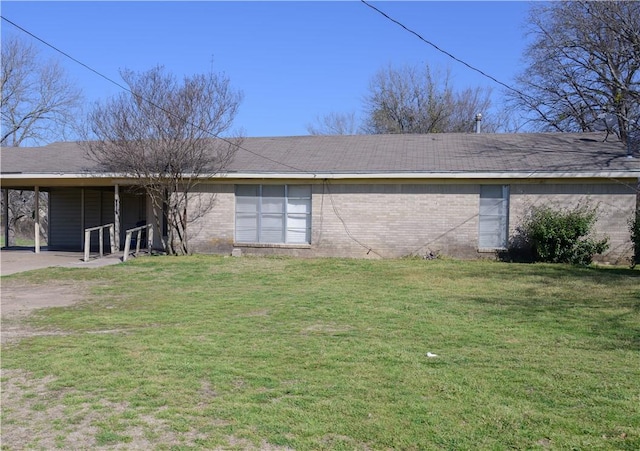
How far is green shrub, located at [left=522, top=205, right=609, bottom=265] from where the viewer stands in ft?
47.2

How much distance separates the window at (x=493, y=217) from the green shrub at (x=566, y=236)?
79 centimetres

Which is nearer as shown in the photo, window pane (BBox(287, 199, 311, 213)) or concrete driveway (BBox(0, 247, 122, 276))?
concrete driveway (BBox(0, 247, 122, 276))

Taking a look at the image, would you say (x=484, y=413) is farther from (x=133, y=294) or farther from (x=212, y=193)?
(x=212, y=193)

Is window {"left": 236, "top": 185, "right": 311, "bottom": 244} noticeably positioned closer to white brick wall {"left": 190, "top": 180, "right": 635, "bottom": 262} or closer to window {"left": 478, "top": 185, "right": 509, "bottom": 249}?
white brick wall {"left": 190, "top": 180, "right": 635, "bottom": 262}

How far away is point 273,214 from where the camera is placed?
54.6ft

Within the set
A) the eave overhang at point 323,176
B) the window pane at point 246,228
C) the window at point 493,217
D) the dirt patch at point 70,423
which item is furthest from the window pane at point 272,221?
the dirt patch at point 70,423

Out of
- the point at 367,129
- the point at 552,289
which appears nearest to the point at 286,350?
the point at 552,289

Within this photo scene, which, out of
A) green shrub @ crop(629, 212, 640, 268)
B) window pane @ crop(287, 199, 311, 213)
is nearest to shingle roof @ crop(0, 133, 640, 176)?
window pane @ crop(287, 199, 311, 213)

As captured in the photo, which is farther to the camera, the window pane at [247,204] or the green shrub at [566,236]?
the window pane at [247,204]

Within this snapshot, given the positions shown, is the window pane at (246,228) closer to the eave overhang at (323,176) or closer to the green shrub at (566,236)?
the eave overhang at (323,176)

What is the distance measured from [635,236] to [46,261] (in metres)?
15.6

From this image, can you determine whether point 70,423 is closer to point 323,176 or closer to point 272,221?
point 323,176

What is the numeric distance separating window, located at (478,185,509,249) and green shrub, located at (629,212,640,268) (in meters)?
3.06

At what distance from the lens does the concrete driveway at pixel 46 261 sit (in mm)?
14320
